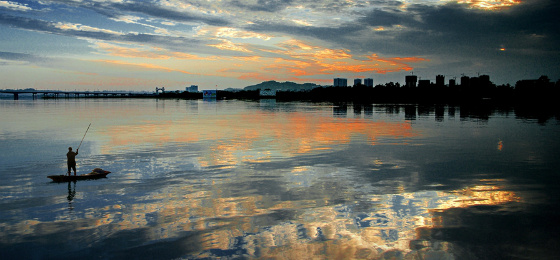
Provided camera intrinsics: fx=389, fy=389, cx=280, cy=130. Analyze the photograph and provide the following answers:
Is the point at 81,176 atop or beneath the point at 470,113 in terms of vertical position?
beneath

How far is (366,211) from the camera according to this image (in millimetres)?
17312

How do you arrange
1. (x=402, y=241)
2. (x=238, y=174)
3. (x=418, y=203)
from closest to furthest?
(x=402, y=241) < (x=418, y=203) < (x=238, y=174)

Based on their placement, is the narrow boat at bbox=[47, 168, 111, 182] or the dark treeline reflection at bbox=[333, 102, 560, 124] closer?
the narrow boat at bbox=[47, 168, 111, 182]

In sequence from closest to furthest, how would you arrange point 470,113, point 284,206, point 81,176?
point 284,206
point 81,176
point 470,113

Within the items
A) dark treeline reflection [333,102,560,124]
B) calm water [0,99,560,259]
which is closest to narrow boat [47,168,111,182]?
A: calm water [0,99,560,259]

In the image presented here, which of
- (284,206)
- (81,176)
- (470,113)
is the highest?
(470,113)

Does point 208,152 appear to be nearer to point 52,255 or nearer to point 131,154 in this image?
point 131,154

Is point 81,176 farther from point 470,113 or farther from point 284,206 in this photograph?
point 470,113

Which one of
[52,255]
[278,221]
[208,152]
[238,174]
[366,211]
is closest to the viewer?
[52,255]

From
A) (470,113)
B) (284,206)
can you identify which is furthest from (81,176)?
(470,113)

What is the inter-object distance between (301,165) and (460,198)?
1164 cm

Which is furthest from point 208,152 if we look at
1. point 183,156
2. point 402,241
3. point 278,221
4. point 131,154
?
point 402,241

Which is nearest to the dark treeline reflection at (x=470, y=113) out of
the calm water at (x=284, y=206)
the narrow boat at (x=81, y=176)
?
the calm water at (x=284, y=206)

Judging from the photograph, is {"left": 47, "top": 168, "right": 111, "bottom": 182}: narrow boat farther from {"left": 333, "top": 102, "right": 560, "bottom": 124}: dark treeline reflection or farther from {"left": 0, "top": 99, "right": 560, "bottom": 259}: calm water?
{"left": 333, "top": 102, "right": 560, "bottom": 124}: dark treeline reflection
